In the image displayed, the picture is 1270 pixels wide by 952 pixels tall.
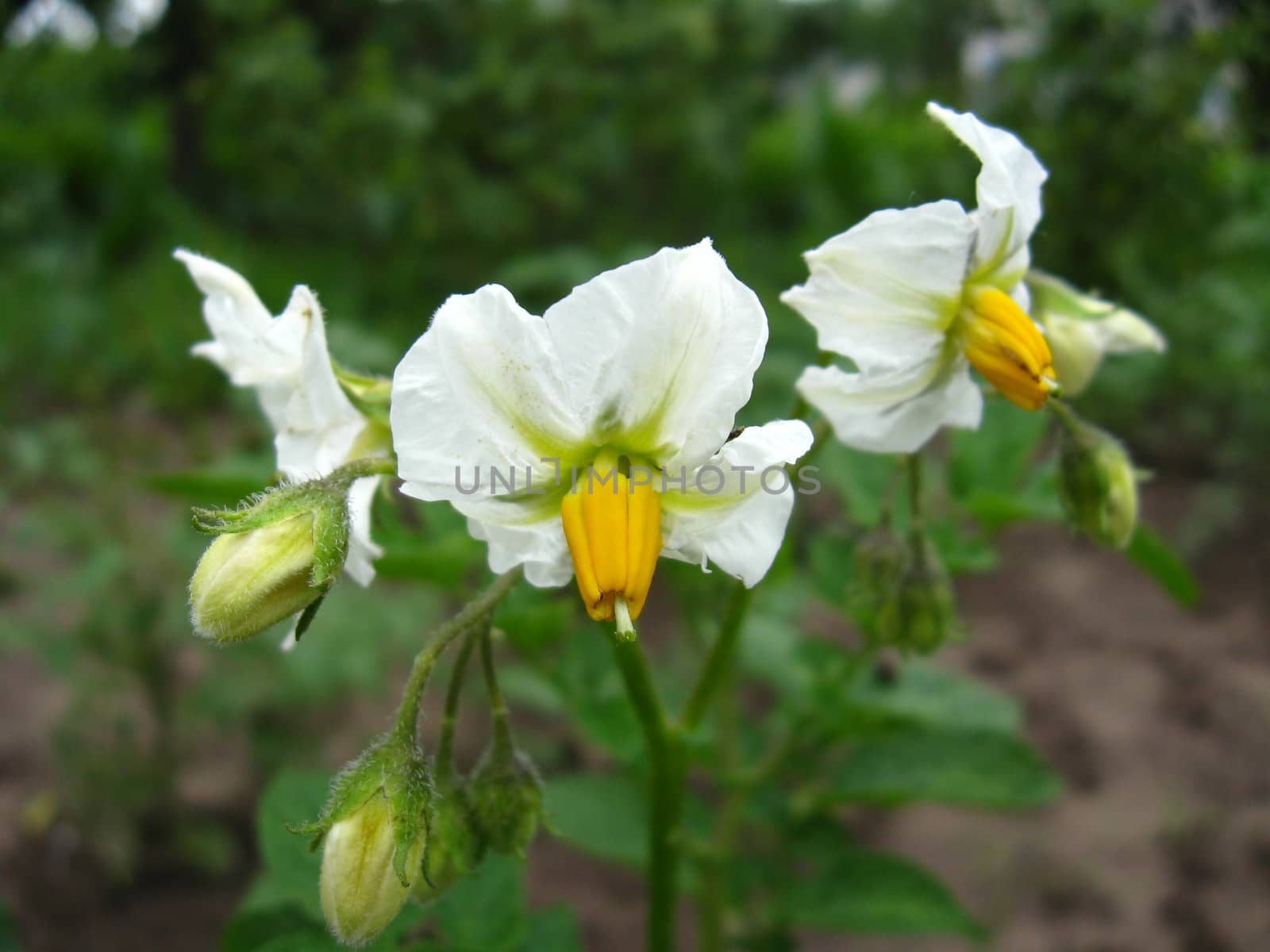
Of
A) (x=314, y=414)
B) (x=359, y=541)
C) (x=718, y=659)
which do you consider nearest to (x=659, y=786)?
(x=718, y=659)

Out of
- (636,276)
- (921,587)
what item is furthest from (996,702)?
(636,276)

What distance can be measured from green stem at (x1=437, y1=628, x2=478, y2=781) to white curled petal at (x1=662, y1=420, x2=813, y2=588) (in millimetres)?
307

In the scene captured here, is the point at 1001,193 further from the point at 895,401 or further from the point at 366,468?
the point at 366,468

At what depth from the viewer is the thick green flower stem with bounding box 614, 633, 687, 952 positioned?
1087 mm

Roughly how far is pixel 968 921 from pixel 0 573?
3.05 metres

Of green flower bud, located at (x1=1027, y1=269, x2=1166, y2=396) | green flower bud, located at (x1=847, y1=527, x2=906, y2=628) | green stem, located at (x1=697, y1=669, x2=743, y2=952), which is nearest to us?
green flower bud, located at (x1=1027, y1=269, x2=1166, y2=396)

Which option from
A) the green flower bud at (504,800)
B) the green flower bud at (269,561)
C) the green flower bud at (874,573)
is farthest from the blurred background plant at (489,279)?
the green flower bud at (269,561)

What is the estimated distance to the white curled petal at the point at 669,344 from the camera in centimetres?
82

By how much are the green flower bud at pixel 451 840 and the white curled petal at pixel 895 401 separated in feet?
1.83

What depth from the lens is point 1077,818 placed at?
9.05 feet

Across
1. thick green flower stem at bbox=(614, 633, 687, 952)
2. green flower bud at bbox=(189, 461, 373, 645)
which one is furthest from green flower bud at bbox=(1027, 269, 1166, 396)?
green flower bud at bbox=(189, 461, 373, 645)

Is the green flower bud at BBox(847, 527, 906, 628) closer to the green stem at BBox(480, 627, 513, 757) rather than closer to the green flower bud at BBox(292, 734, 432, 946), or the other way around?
the green stem at BBox(480, 627, 513, 757)

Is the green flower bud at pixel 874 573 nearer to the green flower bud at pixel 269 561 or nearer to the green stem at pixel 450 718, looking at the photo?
the green stem at pixel 450 718

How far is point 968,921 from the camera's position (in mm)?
1516
